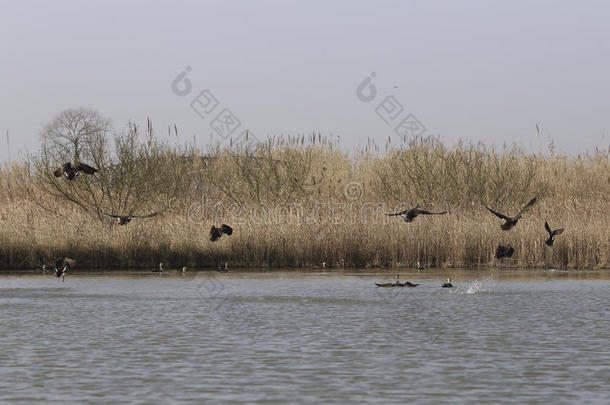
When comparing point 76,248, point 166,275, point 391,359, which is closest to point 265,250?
point 166,275

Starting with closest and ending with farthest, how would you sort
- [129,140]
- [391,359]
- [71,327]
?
[391,359], [71,327], [129,140]

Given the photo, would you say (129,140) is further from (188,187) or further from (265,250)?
(265,250)

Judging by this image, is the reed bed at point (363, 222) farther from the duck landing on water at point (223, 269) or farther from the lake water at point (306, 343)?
the lake water at point (306, 343)

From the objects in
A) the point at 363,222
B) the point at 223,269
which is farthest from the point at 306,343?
the point at 363,222

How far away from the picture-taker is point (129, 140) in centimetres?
3269

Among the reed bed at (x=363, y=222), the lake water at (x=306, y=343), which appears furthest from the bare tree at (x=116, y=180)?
the lake water at (x=306, y=343)

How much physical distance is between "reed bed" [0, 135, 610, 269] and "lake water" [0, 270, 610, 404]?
5281 mm

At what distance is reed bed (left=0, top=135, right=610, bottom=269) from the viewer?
25.0 m

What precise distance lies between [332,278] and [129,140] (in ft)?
44.4

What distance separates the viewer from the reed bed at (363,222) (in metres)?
25.0

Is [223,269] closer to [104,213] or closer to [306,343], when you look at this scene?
[104,213]

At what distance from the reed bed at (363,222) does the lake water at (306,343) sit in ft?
17.3

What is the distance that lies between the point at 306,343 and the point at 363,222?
14553 millimetres

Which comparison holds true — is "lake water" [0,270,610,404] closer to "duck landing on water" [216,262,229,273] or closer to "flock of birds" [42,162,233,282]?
"flock of birds" [42,162,233,282]
